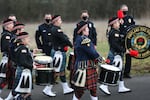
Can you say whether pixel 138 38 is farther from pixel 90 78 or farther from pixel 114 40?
pixel 90 78

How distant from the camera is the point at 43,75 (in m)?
8.48

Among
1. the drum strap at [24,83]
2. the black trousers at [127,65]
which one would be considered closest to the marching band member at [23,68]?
the drum strap at [24,83]

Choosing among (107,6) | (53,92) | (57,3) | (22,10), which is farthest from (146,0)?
(53,92)

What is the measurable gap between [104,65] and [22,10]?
18834 millimetres

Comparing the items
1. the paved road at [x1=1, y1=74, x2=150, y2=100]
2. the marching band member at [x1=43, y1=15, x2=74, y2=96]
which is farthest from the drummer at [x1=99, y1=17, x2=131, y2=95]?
the marching band member at [x1=43, y1=15, x2=74, y2=96]

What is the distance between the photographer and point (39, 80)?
857cm

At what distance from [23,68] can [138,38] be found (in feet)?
10.4

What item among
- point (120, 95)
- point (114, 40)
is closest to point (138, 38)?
point (114, 40)

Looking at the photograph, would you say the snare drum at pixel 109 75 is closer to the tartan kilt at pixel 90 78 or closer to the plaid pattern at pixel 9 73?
the tartan kilt at pixel 90 78

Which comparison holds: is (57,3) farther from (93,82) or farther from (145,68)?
(93,82)

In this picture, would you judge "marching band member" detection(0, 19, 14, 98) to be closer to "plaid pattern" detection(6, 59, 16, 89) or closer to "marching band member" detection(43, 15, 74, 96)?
"plaid pattern" detection(6, 59, 16, 89)

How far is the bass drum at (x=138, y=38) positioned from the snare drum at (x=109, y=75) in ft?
4.56

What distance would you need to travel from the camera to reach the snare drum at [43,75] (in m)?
8.48

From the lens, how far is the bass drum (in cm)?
1011
